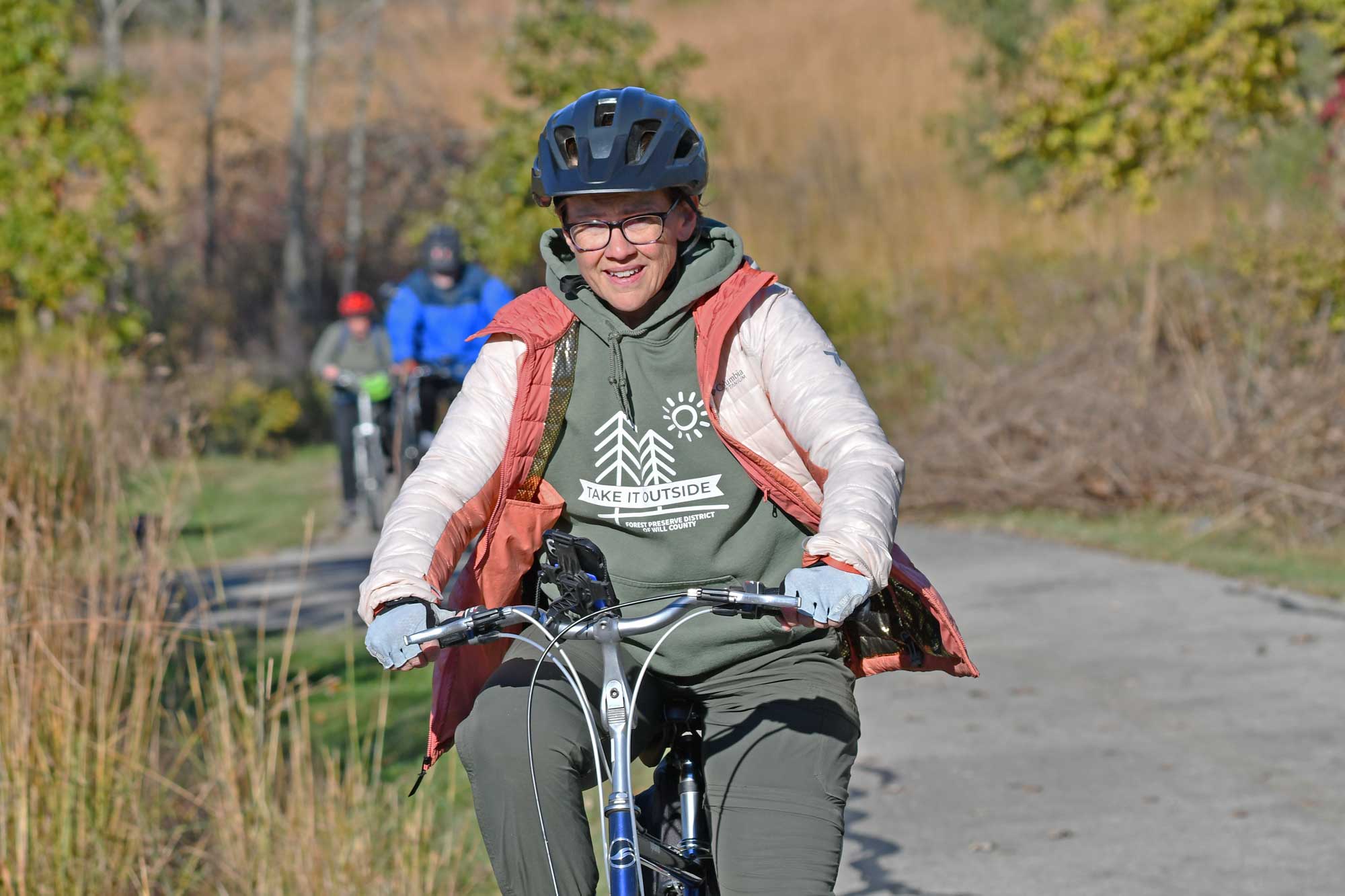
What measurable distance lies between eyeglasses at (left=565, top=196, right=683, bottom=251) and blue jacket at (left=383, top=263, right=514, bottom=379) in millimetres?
8301

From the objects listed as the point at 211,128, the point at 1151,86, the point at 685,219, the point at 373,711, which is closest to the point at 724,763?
the point at 685,219

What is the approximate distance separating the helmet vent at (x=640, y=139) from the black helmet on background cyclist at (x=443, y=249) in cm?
802

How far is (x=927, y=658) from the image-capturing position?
10.9ft

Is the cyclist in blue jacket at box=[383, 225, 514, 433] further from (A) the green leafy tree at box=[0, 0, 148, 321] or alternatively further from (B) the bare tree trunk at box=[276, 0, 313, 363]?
(B) the bare tree trunk at box=[276, 0, 313, 363]

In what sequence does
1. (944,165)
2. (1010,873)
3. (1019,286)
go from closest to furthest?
(1010,873) < (1019,286) < (944,165)

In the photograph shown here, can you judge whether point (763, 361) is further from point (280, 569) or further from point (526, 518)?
point (280, 569)

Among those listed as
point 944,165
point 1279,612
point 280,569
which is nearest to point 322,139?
point 944,165

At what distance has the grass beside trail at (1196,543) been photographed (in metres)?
9.92

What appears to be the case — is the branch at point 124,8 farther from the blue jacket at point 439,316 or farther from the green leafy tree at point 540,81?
the blue jacket at point 439,316

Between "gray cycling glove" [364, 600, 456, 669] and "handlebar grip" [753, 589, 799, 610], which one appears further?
"gray cycling glove" [364, 600, 456, 669]

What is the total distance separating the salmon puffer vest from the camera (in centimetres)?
330

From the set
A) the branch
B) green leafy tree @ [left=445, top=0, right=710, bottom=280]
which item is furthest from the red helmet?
the branch

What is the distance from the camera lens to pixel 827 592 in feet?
9.03

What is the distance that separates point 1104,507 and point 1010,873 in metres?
8.02
